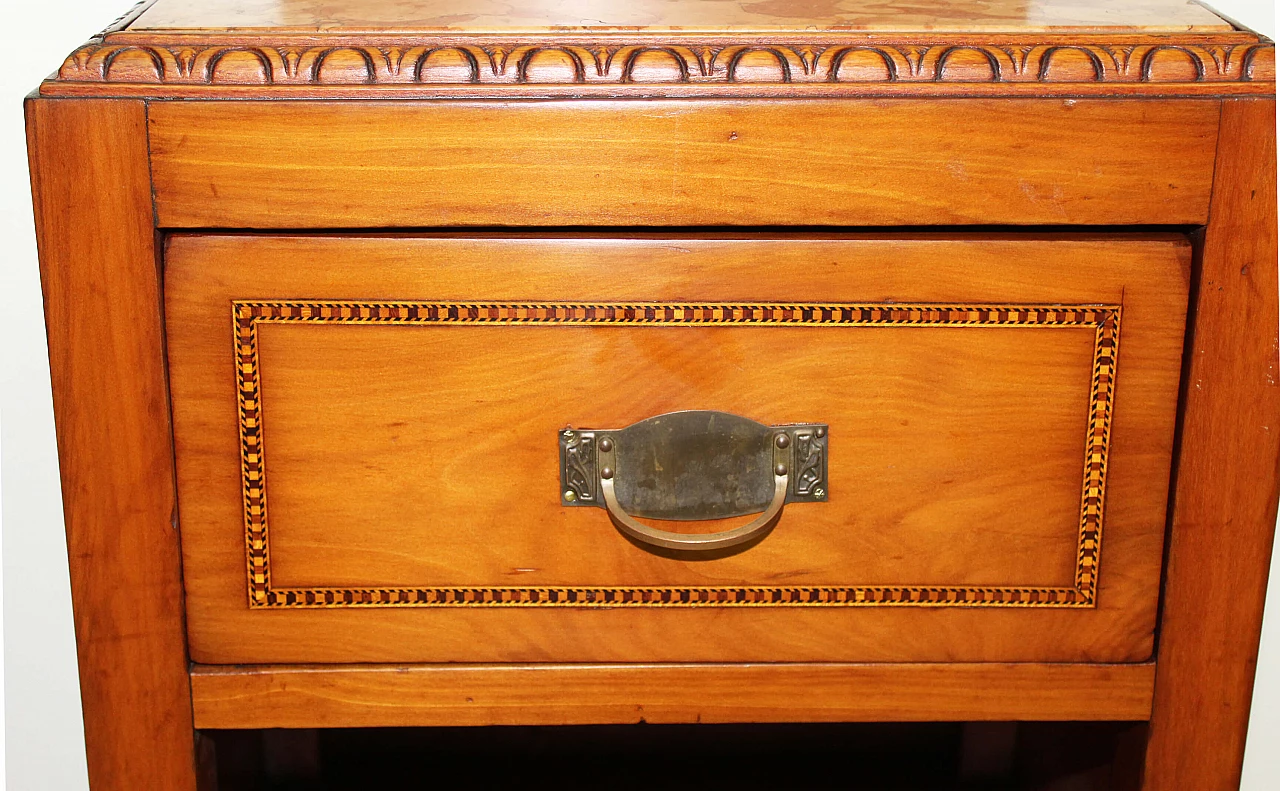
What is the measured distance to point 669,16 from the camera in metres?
0.62

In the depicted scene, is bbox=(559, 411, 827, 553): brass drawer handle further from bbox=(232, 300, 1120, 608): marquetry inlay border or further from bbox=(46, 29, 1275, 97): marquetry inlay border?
bbox=(46, 29, 1275, 97): marquetry inlay border

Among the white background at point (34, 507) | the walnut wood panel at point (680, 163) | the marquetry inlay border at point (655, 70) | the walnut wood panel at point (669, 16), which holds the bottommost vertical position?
the white background at point (34, 507)

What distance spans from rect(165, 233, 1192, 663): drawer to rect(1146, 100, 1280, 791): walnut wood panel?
0.6 inches

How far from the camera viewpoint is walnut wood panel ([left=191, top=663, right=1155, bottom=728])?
2.11ft

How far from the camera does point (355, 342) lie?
59 cm

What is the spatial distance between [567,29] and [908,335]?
0.21m

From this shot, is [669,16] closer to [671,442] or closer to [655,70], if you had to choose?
[655,70]

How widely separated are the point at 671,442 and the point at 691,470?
2 cm

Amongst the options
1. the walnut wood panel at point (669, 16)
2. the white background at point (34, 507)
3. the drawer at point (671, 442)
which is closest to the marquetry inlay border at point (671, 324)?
the drawer at point (671, 442)

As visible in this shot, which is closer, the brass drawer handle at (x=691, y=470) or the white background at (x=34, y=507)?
the brass drawer handle at (x=691, y=470)

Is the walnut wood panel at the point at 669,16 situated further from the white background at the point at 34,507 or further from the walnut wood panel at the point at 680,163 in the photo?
the white background at the point at 34,507

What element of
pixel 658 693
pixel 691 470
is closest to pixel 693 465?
pixel 691 470

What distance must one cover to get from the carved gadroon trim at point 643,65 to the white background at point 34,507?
1.45 feet

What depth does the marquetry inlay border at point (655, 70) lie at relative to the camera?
56cm
